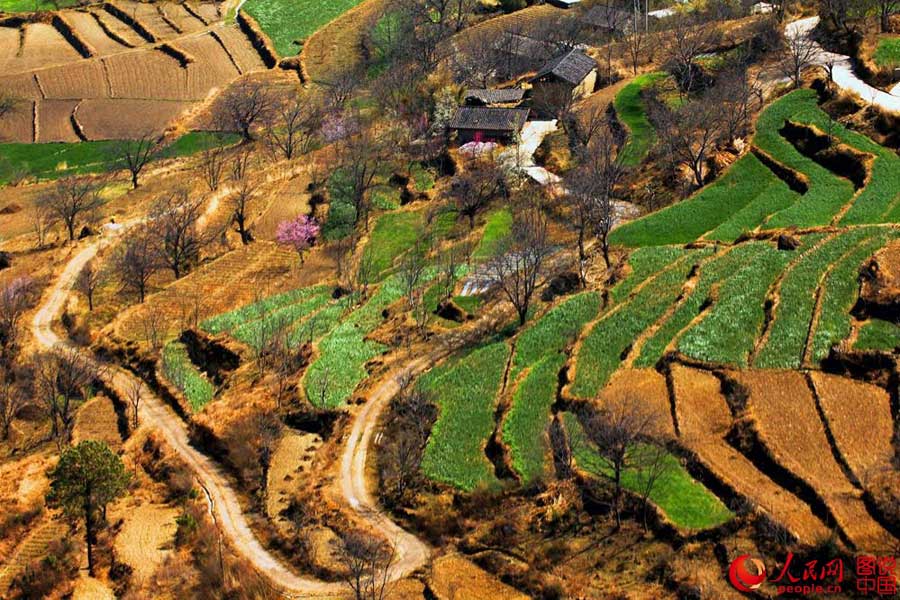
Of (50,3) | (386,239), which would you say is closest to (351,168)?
(386,239)

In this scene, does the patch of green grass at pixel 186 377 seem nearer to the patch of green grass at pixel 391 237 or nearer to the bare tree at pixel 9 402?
the bare tree at pixel 9 402

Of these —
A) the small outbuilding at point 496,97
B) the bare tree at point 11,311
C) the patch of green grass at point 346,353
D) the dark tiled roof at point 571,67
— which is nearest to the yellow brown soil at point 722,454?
the patch of green grass at point 346,353

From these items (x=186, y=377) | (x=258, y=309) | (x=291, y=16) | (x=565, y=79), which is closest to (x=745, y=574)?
(x=186, y=377)

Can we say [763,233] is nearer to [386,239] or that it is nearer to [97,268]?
[386,239]

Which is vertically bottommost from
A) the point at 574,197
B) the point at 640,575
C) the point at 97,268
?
the point at 97,268

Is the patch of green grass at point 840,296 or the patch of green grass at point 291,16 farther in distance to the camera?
the patch of green grass at point 291,16

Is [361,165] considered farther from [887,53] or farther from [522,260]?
[887,53]
